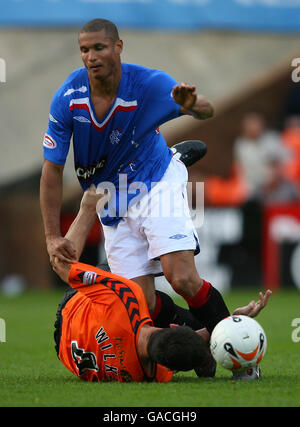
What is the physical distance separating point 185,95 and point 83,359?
A: 1.67 m

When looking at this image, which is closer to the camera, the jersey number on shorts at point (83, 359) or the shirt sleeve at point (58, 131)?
the jersey number on shorts at point (83, 359)

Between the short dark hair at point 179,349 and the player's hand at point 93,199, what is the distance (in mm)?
1575

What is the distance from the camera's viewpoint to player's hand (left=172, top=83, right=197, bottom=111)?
5.15 m

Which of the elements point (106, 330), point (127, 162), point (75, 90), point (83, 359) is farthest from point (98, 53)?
point (83, 359)

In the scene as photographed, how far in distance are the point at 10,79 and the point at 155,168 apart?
11.9 metres

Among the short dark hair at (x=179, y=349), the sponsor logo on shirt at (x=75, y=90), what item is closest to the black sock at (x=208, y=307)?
the short dark hair at (x=179, y=349)

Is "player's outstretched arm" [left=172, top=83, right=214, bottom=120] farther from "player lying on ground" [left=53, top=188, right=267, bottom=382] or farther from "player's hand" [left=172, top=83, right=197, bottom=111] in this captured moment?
"player lying on ground" [left=53, top=188, right=267, bottom=382]

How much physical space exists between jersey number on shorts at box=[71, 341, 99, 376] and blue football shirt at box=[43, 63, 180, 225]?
1166 mm

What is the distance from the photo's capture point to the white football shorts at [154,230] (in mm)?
5621

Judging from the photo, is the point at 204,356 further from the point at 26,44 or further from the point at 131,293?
the point at 26,44

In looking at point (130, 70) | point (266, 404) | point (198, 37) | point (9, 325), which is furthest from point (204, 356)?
point (198, 37)

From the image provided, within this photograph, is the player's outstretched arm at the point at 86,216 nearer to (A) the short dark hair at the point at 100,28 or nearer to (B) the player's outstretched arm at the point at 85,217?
(B) the player's outstretched arm at the point at 85,217

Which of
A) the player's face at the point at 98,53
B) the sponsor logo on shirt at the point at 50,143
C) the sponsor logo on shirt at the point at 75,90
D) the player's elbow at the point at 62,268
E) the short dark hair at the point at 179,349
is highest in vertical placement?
the player's face at the point at 98,53

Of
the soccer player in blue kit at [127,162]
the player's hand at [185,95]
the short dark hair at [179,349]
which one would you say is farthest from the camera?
the soccer player in blue kit at [127,162]
